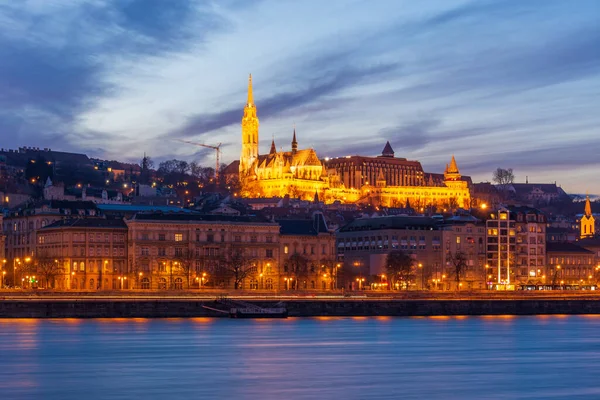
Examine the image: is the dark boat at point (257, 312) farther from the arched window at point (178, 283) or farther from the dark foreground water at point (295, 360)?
the arched window at point (178, 283)

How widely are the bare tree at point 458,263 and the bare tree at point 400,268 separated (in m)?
4.65

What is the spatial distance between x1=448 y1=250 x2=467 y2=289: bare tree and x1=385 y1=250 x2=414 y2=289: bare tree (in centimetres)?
465

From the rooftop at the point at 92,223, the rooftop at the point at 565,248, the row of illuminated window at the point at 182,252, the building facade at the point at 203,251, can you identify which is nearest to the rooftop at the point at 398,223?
the rooftop at the point at 565,248

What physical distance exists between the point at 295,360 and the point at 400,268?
72.3 m

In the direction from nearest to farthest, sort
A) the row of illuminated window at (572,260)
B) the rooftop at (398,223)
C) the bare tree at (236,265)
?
1. the bare tree at (236,265)
2. the rooftop at (398,223)
3. the row of illuminated window at (572,260)

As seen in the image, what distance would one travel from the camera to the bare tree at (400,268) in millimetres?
130500

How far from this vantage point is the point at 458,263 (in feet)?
Answer: 456

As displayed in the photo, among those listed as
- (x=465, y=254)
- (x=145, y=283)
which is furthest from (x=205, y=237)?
(x=465, y=254)

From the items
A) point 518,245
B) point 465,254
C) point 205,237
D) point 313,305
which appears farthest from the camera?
point 518,245

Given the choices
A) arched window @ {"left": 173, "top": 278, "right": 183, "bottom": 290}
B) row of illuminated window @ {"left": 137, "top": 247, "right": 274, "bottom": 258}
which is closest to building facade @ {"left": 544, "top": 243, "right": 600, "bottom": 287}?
row of illuminated window @ {"left": 137, "top": 247, "right": 274, "bottom": 258}

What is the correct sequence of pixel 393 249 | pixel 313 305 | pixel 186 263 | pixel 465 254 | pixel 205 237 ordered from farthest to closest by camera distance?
pixel 465 254, pixel 393 249, pixel 205 237, pixel 186 263, pixel 313 305

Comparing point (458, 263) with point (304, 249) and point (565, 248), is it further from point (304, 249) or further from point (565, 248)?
point (565, 248)

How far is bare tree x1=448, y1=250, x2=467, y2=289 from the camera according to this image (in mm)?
134375

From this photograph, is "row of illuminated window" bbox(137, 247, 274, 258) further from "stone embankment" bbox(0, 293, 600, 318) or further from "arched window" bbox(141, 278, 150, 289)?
"stone embankment" bbox(0, 293, 600, 318)
